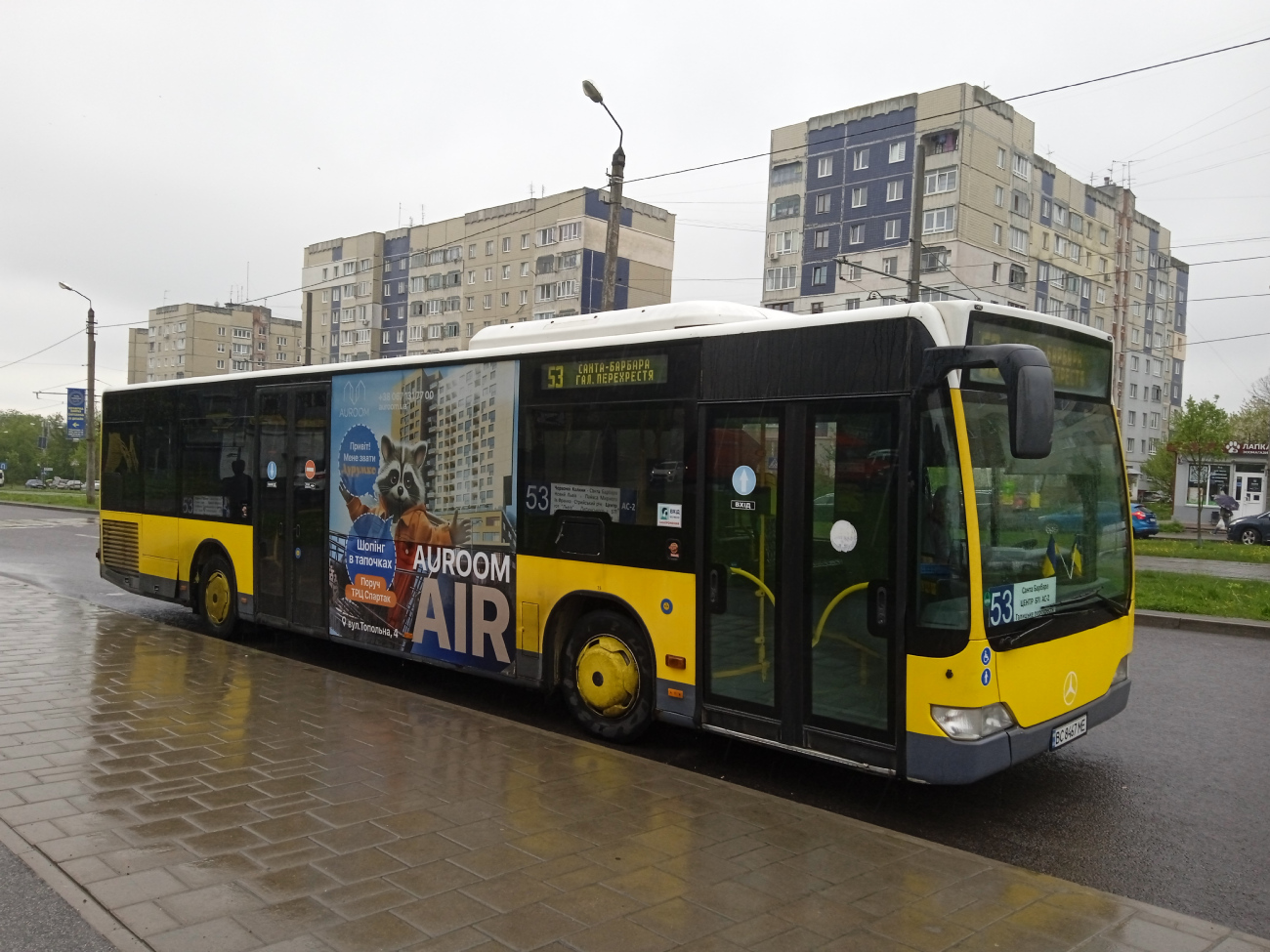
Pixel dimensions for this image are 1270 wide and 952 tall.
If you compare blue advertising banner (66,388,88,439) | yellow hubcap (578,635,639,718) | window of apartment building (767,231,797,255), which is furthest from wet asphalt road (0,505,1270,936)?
window of apartment building (767,231,797,255)

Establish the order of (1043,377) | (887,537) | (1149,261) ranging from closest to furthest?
(1043,377) → (887,537) → (1149,261)

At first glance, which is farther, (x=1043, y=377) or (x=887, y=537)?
(x=887, y=537)

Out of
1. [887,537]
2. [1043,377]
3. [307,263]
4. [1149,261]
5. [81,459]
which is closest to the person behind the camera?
[1043,377]

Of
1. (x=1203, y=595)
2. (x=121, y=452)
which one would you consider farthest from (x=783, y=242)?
(x=121, y=452)

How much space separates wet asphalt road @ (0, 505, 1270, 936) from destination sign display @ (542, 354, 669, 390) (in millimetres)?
2558

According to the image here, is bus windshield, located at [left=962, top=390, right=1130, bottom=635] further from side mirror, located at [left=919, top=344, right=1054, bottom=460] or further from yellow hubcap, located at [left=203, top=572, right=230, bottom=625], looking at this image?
yellow hubcap, located at [left=203, top=572, right=230, bottom=625]

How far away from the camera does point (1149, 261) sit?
78750 mm

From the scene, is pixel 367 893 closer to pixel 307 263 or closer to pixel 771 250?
pixel 771 250

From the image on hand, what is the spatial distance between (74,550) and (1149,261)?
7897cm

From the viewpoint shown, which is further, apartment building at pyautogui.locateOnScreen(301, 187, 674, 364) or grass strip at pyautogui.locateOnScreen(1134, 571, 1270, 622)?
apartment building at pyautogui.locateOnScreen(301, 187, 674, 364)

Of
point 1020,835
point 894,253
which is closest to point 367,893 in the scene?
point 1020,835

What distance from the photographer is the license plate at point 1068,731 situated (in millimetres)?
5703

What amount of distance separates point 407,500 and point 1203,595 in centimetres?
1195

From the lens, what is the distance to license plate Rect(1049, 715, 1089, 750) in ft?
18.7
